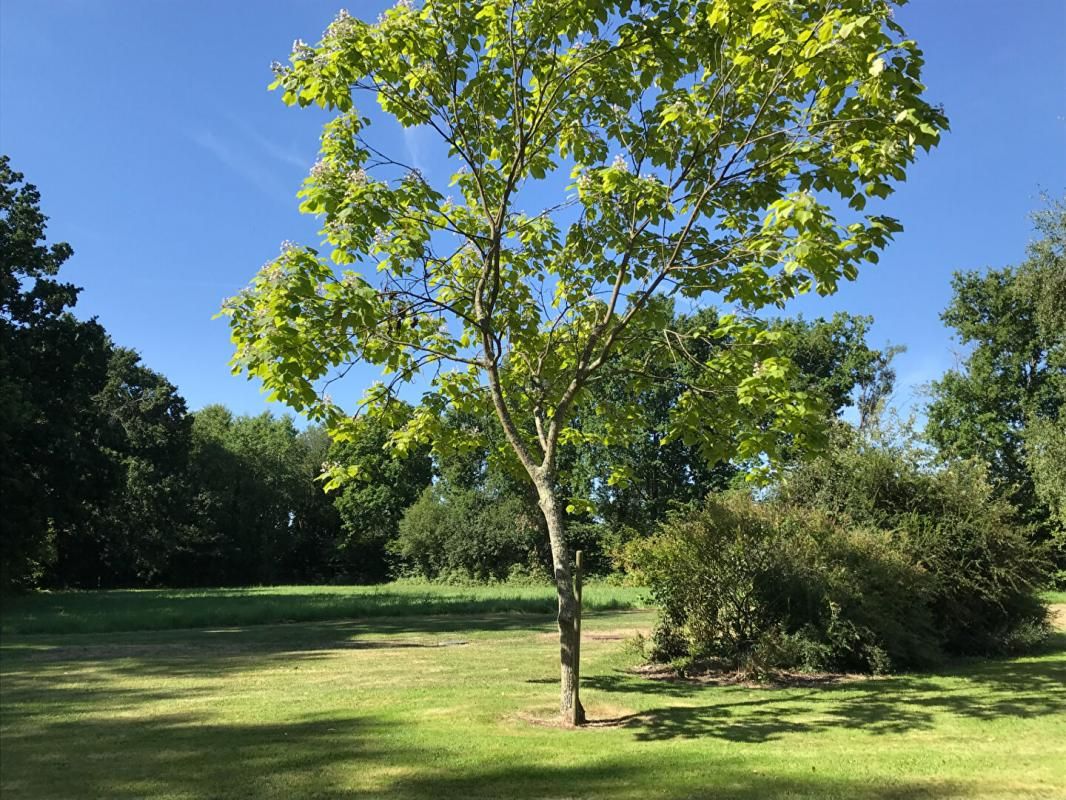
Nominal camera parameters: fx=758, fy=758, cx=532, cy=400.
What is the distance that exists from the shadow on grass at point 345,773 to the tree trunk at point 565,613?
3.25ft

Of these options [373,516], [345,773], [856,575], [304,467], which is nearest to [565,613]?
[345,773]

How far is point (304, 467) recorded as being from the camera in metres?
71.2

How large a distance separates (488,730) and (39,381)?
31253 millimetres

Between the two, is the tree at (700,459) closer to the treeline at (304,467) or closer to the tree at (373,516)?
the treeline at (304,467)

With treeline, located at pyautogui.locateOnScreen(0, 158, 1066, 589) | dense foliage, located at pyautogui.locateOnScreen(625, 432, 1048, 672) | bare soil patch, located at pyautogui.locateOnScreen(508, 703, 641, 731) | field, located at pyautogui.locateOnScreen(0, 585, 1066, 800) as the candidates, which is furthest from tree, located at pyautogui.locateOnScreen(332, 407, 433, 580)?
bare soil patch, located at pyautogui.locateOnScreen(508, 703, 641, 731)

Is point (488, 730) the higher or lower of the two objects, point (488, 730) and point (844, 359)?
the lower

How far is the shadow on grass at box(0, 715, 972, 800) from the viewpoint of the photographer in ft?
17.1

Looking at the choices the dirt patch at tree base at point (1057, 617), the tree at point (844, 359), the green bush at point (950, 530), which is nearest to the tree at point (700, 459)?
the tree at point (844, 359)

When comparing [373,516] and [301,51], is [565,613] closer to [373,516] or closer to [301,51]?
[301,51]

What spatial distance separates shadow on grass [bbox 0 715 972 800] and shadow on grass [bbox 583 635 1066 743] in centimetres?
146

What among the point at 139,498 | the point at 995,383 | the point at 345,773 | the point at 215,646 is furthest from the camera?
the point at 139,498

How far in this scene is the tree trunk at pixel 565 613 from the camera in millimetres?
7582

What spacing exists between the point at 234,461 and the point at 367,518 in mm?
12389

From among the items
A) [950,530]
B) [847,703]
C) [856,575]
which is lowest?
[847,703]
